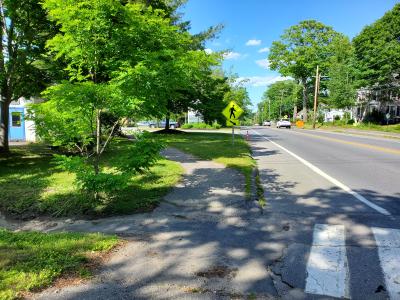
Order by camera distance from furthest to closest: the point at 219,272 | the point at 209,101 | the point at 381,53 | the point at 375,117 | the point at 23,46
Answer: the point at 375,117 < the point at 381,53 < the point at 209,101 < the point at 23,46 < the point at 219,272

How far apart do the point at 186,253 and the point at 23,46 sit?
40.6ft

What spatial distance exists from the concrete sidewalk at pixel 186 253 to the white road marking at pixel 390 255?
48.0 inches

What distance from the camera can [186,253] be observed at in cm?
473

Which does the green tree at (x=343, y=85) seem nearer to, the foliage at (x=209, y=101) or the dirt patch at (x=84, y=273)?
the foliage at (x=209, y=101)

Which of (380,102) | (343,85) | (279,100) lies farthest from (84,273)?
(279,100)

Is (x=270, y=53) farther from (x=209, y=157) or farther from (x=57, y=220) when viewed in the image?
(x=57, y=220)

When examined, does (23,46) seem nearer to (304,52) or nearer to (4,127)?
(4,127)

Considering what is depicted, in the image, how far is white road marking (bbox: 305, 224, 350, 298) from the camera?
3773 millimetres

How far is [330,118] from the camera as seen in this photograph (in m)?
87.6

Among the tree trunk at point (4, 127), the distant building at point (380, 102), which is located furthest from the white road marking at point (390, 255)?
the distant building at point (380, 102)

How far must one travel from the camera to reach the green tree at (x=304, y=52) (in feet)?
229

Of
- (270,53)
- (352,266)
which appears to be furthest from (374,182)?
(270,53)

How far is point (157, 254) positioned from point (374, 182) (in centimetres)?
710

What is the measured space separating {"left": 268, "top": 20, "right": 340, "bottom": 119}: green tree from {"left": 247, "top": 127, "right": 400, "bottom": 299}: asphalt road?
62.7m
